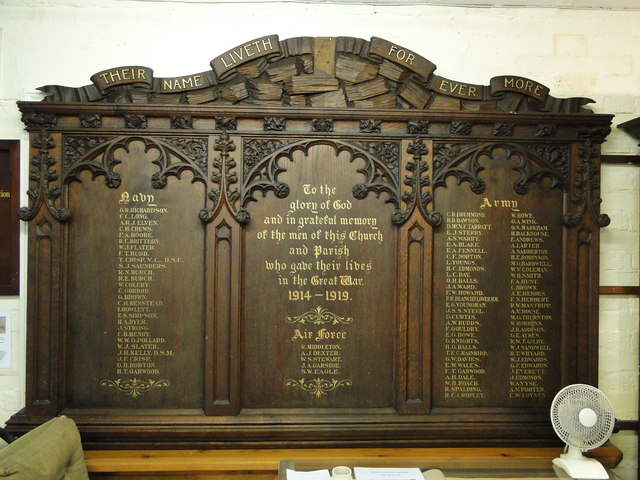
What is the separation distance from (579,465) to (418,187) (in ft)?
5.27

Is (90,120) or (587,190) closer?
(90,120)

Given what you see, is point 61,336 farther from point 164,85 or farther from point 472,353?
point 472,353

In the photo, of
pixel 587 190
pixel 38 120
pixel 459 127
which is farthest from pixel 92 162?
pixel 587 190

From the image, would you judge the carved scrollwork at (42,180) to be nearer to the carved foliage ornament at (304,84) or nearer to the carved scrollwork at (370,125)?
the carved foliage ornament at (304,84)

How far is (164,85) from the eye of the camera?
2625mm

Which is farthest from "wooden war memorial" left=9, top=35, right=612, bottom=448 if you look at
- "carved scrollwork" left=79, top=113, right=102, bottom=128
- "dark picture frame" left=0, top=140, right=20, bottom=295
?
"dark picture frame" left=0, top=140, right=20, bottom=295

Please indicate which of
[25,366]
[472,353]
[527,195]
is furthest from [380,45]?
[25,366]

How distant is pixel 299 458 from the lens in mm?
2473

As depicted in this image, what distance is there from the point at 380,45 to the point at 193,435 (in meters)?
2.36

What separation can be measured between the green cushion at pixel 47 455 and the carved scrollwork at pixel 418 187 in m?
1.96

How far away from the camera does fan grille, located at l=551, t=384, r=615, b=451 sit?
2354 millimetres

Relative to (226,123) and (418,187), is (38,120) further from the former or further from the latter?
(418,187)

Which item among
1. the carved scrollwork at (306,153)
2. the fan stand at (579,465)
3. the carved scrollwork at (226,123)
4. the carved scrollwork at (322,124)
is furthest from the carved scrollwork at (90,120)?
the fan stand at (579,465)

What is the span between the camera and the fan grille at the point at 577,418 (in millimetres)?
2354
